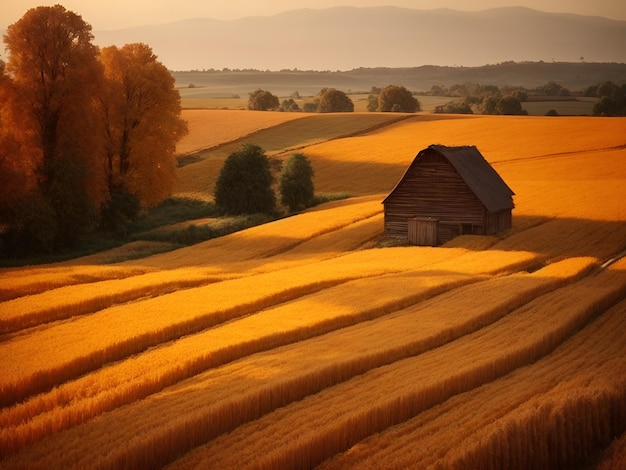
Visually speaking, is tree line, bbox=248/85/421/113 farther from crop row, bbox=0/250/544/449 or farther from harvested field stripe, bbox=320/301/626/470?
harvested field stripe, bbox=320/301/626/470

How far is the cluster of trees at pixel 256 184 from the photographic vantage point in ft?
208

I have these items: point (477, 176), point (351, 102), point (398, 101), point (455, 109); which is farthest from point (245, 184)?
point (351, 102)

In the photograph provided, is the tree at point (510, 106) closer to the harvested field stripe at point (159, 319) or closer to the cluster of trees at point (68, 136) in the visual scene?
the cluster of trees at point (68, 136)

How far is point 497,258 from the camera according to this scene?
139 ft

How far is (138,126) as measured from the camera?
6306 cm

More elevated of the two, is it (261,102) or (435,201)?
(261,102)

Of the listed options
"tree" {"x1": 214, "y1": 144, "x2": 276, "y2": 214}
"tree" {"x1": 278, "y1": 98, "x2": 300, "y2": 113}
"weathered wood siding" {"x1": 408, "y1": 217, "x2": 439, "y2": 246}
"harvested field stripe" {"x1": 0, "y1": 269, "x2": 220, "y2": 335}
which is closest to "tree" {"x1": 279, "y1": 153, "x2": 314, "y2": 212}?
"tree" {"x1": 214, "y1": 144, "x2": 276, "y2": 214}

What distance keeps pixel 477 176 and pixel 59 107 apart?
25.8 metres

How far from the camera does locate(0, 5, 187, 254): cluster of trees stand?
49.0m

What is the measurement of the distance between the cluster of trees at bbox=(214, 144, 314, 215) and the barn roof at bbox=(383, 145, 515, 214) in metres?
14.0

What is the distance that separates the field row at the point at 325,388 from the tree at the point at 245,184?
32.8m

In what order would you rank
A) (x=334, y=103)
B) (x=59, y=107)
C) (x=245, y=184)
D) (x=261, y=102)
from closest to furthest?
(x=59, y=107)
(x=245, y=184)
(x=334, y=103)
(x=261, y=102)

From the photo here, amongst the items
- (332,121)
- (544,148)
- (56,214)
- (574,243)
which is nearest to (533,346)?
(574,243)

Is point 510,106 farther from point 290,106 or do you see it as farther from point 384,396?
point 384,396
